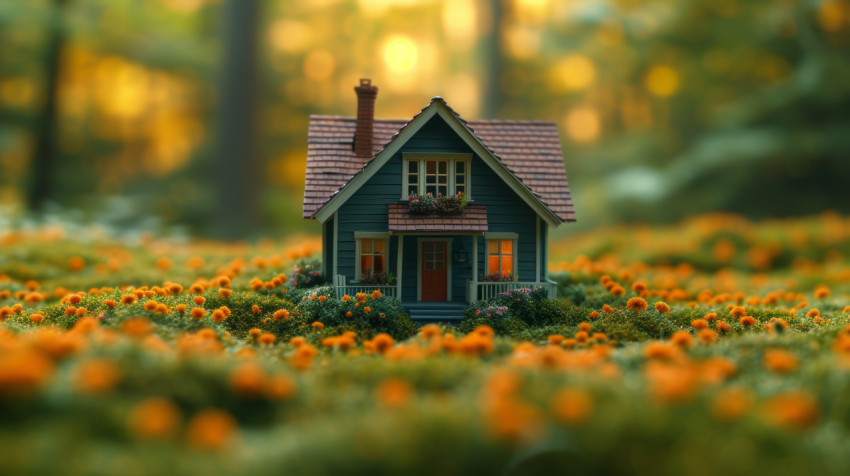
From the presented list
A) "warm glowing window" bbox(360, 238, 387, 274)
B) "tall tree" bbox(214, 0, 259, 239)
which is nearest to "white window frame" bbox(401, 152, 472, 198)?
"warm glowing window" bbox(360, 238, 387, 274)

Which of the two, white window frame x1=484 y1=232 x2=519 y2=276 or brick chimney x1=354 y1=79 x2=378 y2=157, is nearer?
white window frame x1=484 y1=232 x2=519 y2=276

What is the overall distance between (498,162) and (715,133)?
20.5 m

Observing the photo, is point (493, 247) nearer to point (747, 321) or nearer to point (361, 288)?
point (361, 288)

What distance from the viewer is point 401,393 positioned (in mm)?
6262

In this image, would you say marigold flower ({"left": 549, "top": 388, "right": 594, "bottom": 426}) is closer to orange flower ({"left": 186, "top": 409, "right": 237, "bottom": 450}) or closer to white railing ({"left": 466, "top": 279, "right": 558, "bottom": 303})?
orange flower ({"left": 186, "top": 409, "right": 237, "bottom": 450})

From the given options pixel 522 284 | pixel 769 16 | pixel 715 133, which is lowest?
pixel 522 284

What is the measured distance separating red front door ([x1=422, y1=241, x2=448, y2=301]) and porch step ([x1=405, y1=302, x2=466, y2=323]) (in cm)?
41

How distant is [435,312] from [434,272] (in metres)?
0.99

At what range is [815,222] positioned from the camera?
2391 centimetres

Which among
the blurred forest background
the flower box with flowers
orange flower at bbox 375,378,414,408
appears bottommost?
orange flower at bbox 375,378,414,408

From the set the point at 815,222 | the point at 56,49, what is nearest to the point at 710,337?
the point at 815,222

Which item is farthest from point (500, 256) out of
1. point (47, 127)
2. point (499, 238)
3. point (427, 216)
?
point (47, 127)

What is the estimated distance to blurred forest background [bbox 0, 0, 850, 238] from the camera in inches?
1070

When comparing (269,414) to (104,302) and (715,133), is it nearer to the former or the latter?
(104,302)
